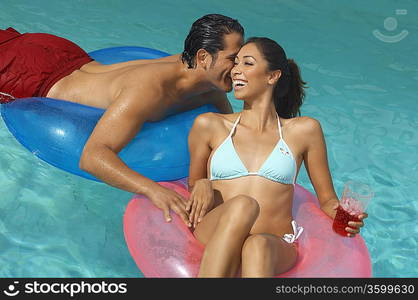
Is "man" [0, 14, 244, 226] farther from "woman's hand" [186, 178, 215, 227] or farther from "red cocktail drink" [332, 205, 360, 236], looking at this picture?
"red cocktail drink" [332, 205, 360, 236]

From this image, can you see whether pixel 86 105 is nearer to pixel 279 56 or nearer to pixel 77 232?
pixel 77 232

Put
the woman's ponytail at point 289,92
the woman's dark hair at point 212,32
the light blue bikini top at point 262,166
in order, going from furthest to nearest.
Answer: the woman's dark hair at point 212,32 → the woman's ponytail at point 289,92 → the light blue bikini top at point 262,166

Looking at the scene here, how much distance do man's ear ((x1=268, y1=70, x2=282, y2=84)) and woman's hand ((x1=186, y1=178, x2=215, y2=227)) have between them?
69 centimetres

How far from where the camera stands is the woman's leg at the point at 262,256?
2716 millimetres

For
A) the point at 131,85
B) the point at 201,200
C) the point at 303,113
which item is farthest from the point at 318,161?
the point at 303,113

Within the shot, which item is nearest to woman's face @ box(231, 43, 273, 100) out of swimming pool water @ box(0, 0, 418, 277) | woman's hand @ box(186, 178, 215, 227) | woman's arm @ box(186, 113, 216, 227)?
woman's arm @ box(186, 113, 216, 227)

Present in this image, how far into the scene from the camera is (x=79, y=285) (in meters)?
2.85

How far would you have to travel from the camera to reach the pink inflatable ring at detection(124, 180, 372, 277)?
9.91 ft

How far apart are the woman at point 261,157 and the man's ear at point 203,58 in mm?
483

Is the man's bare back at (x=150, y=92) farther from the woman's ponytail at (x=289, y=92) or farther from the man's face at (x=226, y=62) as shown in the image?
the woman's ponytail at (x=289, y=92)

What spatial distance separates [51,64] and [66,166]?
0.98 metres

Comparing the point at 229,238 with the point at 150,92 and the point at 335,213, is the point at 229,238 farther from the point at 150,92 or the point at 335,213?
the point at 150,92

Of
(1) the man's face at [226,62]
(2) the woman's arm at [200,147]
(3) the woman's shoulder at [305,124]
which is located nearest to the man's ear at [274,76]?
(3) the woman's shoulder at [305,124]

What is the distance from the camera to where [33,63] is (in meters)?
4.38
